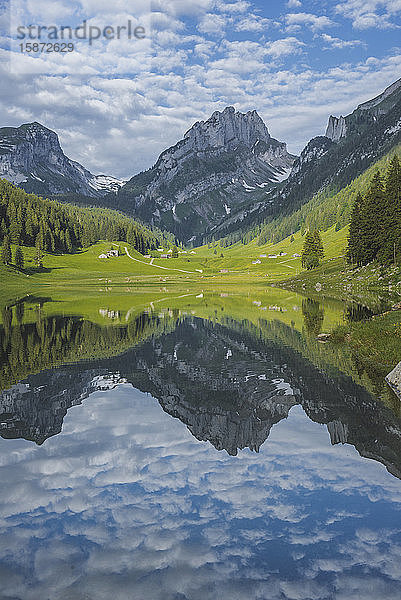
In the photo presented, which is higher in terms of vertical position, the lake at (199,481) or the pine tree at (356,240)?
the pine tree at (356,240)

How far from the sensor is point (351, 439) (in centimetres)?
1783

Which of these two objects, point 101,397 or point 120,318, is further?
point 120,318

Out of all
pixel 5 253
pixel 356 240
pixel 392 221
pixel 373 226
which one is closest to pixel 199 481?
pixel 392 221

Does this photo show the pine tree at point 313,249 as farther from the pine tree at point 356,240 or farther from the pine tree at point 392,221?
the pine tree at point 392,221

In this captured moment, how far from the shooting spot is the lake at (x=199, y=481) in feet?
32.2

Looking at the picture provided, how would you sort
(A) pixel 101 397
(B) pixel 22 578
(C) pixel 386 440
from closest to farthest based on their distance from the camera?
(B) pixel 22 578, (C) pixel 386 440, (A) pixel 101 397

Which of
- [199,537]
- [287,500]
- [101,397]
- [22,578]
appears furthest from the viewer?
[101,397]

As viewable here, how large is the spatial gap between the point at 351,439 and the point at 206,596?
1075 cm

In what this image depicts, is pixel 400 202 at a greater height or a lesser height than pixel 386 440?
greater

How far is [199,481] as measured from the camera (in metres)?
14.5

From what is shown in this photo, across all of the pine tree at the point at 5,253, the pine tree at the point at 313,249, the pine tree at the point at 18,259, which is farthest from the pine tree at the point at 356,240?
the pine tree at the point at 18,259

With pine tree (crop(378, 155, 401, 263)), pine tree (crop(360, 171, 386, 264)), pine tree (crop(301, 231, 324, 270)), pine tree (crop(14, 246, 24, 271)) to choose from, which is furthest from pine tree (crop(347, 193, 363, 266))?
pine tree (crop(14, 246, 24, 271))

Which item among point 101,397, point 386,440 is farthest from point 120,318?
point 386,440

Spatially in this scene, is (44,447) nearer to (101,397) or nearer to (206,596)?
(101,397)
